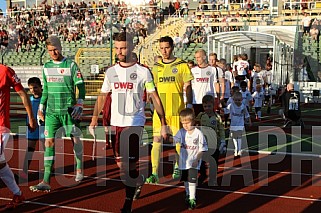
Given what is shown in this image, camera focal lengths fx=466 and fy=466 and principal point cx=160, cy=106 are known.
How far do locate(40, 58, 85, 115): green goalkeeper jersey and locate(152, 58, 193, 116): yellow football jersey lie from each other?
1.24m

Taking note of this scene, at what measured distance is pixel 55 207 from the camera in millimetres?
6293

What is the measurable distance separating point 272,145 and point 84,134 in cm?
502

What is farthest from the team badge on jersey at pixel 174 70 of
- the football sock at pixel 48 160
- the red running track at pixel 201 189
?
the football sock at pixel 48 160

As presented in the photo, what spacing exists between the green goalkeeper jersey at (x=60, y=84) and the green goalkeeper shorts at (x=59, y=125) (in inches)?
3.1

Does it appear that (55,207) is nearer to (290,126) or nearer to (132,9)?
(290,126)

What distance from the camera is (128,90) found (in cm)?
580

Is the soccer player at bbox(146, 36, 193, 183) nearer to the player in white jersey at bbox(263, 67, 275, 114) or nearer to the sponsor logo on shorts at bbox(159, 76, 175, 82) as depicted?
the sponsor logo on shorts at bbox(159, 76, 175, 82)

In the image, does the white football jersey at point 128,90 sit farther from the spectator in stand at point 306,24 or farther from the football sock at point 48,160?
the spectator in stand at point 306,24

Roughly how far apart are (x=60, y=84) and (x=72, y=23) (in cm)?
2828

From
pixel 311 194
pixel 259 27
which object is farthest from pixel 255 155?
pixel 259 27

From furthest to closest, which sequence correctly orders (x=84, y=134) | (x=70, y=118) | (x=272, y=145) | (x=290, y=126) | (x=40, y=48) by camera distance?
(x=40, y=48) < (x=290, y=126) < (x=84, y=134) < (x=272, y=145) < (x=70, y=118)

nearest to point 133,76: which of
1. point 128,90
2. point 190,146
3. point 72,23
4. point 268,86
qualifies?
point 128,90

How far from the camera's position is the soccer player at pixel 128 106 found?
18.8 feet

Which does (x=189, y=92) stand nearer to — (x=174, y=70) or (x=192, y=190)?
(x=174, y=70)
